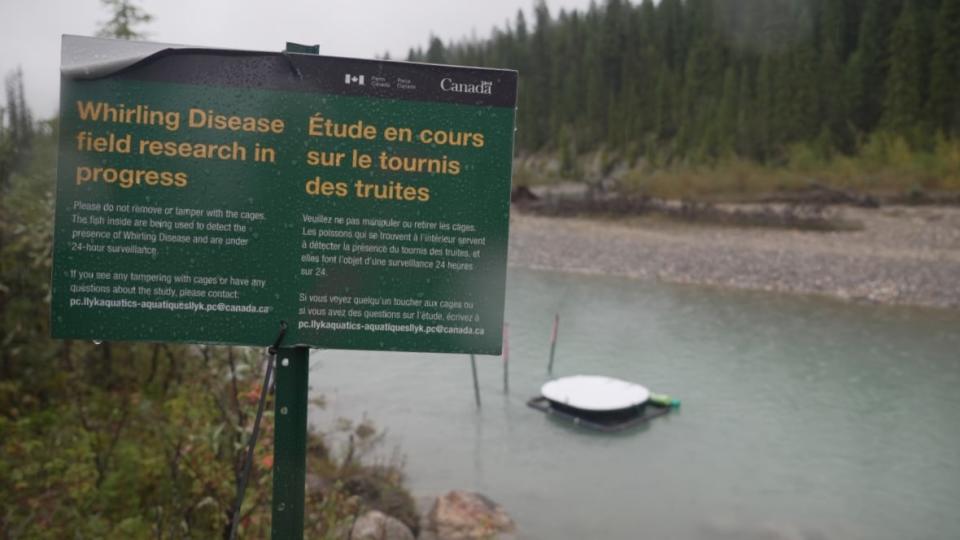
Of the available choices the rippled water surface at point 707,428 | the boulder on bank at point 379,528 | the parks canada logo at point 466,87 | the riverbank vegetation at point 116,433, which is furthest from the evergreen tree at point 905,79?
the parks canada logo at point 466,87

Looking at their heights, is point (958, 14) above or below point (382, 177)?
above

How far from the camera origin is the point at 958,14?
124ft

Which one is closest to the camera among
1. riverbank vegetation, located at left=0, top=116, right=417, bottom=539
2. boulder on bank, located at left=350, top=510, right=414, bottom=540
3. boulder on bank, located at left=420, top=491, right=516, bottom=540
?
riverbank vegetation, located at left=0, top=116, right=417, bottom=539

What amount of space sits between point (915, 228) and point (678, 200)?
40.1ft

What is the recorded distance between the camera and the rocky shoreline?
1723 cm

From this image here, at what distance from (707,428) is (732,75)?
4282 cm

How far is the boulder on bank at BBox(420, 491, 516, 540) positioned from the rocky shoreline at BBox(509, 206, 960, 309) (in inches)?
505

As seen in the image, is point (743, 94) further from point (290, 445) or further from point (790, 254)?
point (290, 445)

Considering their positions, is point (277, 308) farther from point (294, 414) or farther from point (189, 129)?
point (189, 129)

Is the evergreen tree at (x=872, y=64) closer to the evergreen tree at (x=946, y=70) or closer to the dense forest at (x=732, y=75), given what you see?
the dense forest at (x=732, y=75)

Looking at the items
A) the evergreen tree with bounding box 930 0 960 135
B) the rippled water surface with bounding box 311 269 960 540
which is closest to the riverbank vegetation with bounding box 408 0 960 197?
the evergreen tree with bounding box 930 0 960 135

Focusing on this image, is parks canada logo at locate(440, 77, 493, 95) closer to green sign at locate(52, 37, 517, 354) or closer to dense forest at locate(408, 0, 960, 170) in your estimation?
green sign at locate(52, 37, 517, 354)

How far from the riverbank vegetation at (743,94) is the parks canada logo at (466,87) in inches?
1163

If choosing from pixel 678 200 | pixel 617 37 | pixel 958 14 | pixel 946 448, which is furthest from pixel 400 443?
pixel 617 37
